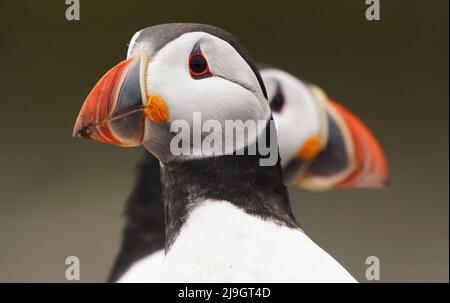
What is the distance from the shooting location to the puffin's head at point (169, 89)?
1755 millimetres

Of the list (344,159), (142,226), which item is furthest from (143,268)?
(344,159)

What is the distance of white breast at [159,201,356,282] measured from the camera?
1.77 meters

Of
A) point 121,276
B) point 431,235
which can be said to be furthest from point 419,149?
point 121,276

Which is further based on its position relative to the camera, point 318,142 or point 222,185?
point 318,142

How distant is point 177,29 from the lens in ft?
5.97

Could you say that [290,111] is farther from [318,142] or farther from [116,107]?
[116,107]

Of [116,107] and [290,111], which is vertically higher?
[290,111]

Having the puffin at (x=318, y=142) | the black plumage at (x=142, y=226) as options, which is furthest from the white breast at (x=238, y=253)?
the puffin at (x=318, y=142)

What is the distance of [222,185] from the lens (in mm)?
1815

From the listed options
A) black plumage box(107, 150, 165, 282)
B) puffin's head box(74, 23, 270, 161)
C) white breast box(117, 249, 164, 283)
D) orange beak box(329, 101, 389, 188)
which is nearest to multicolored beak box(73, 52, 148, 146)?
puffin's head box(74, 23, 270, 161)

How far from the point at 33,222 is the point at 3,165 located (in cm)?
31

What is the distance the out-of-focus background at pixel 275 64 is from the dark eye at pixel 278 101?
129cm

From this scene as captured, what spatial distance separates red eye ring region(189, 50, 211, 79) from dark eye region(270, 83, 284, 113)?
4.45ft
